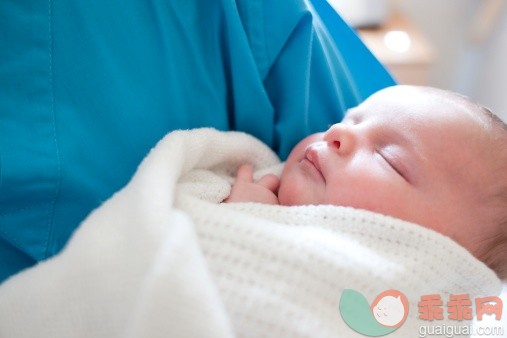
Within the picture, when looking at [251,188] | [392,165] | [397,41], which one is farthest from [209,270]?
[397,41]

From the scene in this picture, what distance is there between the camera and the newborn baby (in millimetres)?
730

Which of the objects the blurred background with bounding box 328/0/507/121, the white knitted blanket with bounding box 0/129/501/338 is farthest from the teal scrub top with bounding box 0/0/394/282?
the blurred background with bounding box 328/0/507/121

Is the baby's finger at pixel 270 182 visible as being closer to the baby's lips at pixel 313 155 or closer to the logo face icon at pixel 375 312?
the baby's lips at pixel 313 155

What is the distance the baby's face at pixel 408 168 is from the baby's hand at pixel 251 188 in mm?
19

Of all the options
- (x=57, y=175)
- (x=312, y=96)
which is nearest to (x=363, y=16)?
(x=312, y=96)

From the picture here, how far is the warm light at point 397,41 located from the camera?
1.95 meters

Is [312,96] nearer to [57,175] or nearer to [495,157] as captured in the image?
[495,157]

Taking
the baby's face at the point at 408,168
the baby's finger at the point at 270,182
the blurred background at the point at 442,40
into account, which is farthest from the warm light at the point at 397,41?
the baby's finger at the point at 270,182

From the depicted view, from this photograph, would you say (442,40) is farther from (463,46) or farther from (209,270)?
(209,270)

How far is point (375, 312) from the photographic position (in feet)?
2.10

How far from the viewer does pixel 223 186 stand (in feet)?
2.52

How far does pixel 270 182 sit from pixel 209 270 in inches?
9.8

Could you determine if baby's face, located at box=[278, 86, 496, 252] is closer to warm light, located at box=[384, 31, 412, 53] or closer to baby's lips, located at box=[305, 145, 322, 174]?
baby's lips, located at box=[305, 145, 322, 174]

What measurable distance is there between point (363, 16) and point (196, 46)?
1416mm
